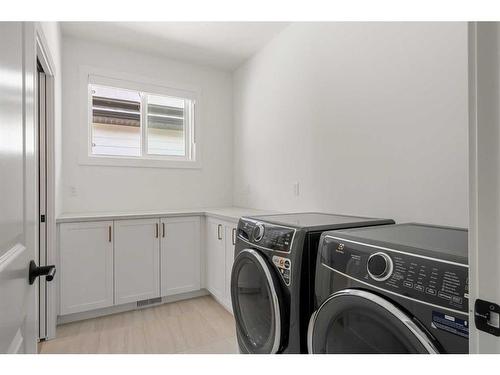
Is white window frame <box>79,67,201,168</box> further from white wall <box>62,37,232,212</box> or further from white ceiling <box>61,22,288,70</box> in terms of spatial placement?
white ceiling <box>61,22,288,70</box>

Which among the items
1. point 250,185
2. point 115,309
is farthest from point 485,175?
point 115,309

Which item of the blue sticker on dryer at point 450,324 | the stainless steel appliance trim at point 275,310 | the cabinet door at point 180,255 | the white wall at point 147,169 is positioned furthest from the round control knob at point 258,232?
the white wall at point 147,169

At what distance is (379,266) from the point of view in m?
0.88

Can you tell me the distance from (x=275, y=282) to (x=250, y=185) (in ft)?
6.18

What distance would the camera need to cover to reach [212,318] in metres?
2.42

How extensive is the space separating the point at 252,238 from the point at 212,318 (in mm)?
1226

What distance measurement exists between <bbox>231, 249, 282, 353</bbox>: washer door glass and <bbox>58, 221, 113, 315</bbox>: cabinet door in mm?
1339

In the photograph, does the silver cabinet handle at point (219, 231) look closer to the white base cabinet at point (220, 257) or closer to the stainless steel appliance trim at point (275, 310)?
the white base cabinet at point (220, 257)

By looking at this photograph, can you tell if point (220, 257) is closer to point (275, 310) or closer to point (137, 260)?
point (137, 260)

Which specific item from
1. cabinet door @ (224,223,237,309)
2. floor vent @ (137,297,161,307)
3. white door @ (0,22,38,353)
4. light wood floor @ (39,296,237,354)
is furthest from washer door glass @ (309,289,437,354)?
floor vent @ (137,297,161,307)

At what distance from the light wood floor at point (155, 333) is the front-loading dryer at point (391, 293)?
121 cm

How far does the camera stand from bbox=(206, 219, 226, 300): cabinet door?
2535 millimetres
